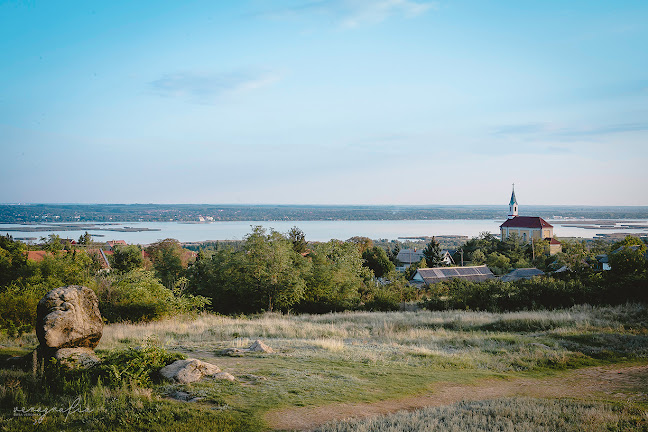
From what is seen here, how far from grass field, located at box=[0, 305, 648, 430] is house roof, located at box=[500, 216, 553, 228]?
12061cm

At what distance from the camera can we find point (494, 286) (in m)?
31.1

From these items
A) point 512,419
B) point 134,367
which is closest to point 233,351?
point 134,367

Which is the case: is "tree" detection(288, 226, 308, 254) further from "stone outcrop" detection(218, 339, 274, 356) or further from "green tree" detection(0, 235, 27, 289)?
"stone outcrop" detection(218, 339, 274, 356)

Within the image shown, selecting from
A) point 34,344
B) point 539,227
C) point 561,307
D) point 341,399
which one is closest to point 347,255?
point 561,307

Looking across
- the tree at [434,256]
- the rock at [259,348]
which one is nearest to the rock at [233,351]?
the rock at [259,348]

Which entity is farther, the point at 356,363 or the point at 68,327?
the point at 356,363

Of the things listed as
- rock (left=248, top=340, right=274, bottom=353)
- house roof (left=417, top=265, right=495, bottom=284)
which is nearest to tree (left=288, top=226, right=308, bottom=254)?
house roof (left=417, top=265, right=495, bottom=284)

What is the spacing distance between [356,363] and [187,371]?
5071 mm

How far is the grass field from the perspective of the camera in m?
8.26

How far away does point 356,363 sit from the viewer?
13133 millimetres

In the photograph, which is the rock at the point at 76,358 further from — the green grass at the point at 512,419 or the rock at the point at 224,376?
the green grass at the point at 512,419

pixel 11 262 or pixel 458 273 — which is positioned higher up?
pixel 11 262

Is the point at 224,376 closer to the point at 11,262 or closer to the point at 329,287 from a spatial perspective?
the point at 11,262

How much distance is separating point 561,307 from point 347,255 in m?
19.1
